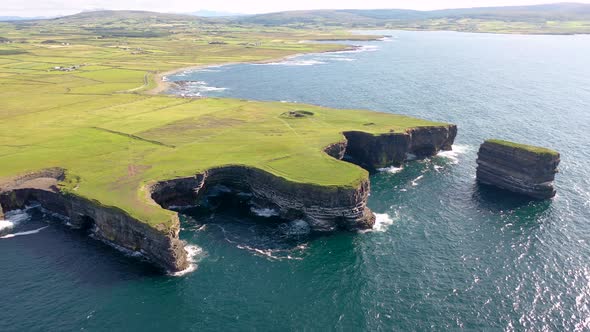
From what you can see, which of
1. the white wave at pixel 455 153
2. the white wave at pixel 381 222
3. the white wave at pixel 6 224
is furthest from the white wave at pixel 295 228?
the white wave at pixel 455 153

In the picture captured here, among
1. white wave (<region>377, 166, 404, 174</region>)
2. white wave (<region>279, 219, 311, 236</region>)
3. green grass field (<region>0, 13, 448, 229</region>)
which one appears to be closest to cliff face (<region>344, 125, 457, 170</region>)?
white wave (<region>377, 166, 404, 174</region>)

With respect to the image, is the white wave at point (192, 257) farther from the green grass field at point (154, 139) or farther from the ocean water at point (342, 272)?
the green grass field at point (154, 139)

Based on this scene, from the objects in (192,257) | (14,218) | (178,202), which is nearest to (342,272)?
(192,257)

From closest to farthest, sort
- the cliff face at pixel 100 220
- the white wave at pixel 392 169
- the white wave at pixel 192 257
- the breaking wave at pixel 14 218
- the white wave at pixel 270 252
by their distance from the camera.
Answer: the white wave at pixel 192 257, the cliff face at pixel 100 220, the white wave at pixel 270 252, the breaking wave at pixel 14 218, the white wave at pixel 392 169

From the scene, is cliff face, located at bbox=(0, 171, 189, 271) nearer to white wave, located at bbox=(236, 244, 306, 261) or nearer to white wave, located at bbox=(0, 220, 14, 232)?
white wave, located at bbox=(0, 220, 14, 232)

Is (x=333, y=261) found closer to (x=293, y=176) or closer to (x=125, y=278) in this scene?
(x=293, y=176)

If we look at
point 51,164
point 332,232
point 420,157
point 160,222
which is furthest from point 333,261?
point 51,164

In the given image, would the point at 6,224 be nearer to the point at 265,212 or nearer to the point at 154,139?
the point at 154,139
